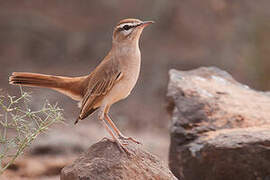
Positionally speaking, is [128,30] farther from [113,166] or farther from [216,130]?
[216,130]

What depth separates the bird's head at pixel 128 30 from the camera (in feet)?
13.4

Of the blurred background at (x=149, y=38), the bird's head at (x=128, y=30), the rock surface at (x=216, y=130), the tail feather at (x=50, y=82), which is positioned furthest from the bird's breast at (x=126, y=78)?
the blurred background at (x=149, y=38)

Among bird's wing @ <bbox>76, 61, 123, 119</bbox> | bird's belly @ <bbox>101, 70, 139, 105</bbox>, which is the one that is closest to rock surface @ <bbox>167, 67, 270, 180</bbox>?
Result: bird's belly @ <bbox>101, 70, 139, 105</bbox>

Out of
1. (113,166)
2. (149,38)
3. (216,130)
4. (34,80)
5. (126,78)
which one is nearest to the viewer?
(113,166)

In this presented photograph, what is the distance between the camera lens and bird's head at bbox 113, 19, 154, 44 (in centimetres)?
410

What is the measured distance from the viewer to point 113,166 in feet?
12.5

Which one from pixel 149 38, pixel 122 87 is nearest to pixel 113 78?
pixel 122 87

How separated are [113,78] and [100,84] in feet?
0.49

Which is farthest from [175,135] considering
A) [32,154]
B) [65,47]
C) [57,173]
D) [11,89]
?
[65,47]

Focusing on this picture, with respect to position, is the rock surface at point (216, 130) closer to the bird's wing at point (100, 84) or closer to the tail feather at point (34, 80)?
the bird's wing at point (100, 84)

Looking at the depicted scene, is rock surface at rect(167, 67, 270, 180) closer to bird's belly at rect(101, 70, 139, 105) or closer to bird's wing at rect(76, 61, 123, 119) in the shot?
bird's belly at rect(101, 70, 139, 105)

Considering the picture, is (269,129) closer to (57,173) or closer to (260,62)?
(57,173)

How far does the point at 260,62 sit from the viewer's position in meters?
10.3

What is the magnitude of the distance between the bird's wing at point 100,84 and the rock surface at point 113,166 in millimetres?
357
